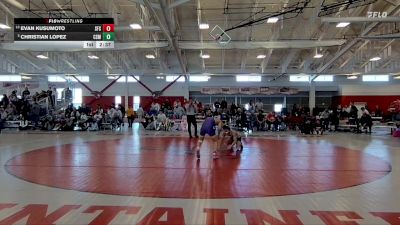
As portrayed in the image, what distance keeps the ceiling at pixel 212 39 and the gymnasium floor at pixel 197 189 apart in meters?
5.31

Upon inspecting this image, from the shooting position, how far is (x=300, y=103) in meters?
33.4

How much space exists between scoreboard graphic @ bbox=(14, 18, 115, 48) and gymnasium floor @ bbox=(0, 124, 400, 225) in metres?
3.56

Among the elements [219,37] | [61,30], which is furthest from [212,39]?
Result: [61,30]

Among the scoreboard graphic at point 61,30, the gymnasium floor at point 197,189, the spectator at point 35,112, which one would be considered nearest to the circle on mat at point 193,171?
the gymnasium floor at point 197,189

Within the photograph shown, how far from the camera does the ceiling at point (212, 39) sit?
1526cm

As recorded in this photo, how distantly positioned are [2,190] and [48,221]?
5.92 ft

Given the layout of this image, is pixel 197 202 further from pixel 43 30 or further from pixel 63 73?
pixel 63 73

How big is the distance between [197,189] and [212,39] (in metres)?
16.4

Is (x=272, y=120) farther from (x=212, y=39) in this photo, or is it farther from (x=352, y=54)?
(x=352, y=54)

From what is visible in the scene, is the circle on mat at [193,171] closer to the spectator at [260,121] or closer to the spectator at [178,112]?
the spectator at [260,121]

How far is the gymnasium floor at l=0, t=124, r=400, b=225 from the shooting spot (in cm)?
400

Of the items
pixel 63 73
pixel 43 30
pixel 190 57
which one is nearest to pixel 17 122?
pixel 43 30

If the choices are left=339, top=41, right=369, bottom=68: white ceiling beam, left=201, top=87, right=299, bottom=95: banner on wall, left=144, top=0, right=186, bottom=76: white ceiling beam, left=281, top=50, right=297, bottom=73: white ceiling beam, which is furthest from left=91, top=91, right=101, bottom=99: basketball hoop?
left=339, top=41, right=369, bottom=68: white ceiling beam

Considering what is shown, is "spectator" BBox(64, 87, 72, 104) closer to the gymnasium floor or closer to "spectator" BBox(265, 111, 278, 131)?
"spectator" BBox(265, 111, 278, 131)
